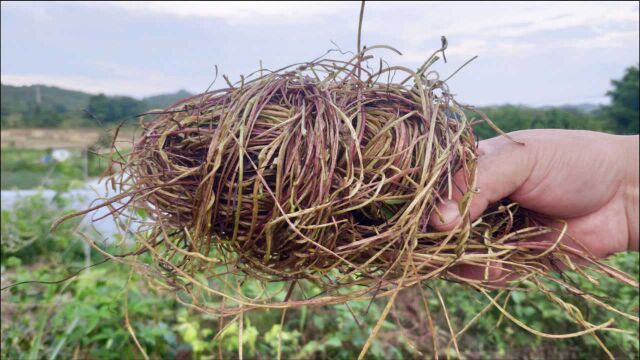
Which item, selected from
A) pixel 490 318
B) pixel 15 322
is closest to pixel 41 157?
pixel 15 322

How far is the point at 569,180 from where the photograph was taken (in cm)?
87

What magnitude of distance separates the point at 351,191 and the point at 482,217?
23 cm

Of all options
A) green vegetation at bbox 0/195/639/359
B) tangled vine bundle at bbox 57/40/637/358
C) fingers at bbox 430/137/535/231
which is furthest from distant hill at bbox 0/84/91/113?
fingers at bbox 430/137/535/231

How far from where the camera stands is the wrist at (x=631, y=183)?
2.87ft

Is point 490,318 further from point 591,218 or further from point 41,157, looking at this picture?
point 41,157

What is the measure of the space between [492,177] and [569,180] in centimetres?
19

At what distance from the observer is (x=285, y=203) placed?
63 centimetres

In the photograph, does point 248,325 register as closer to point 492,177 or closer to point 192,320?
point 192,320

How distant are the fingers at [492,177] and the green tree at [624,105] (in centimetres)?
543

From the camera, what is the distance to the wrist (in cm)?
87

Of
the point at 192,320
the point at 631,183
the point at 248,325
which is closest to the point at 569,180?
the point at 631,183

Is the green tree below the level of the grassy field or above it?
above

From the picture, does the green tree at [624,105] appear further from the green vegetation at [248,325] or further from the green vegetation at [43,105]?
the green vegetation at [43,105]

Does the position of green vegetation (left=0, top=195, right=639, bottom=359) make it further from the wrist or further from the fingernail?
the fingernail
